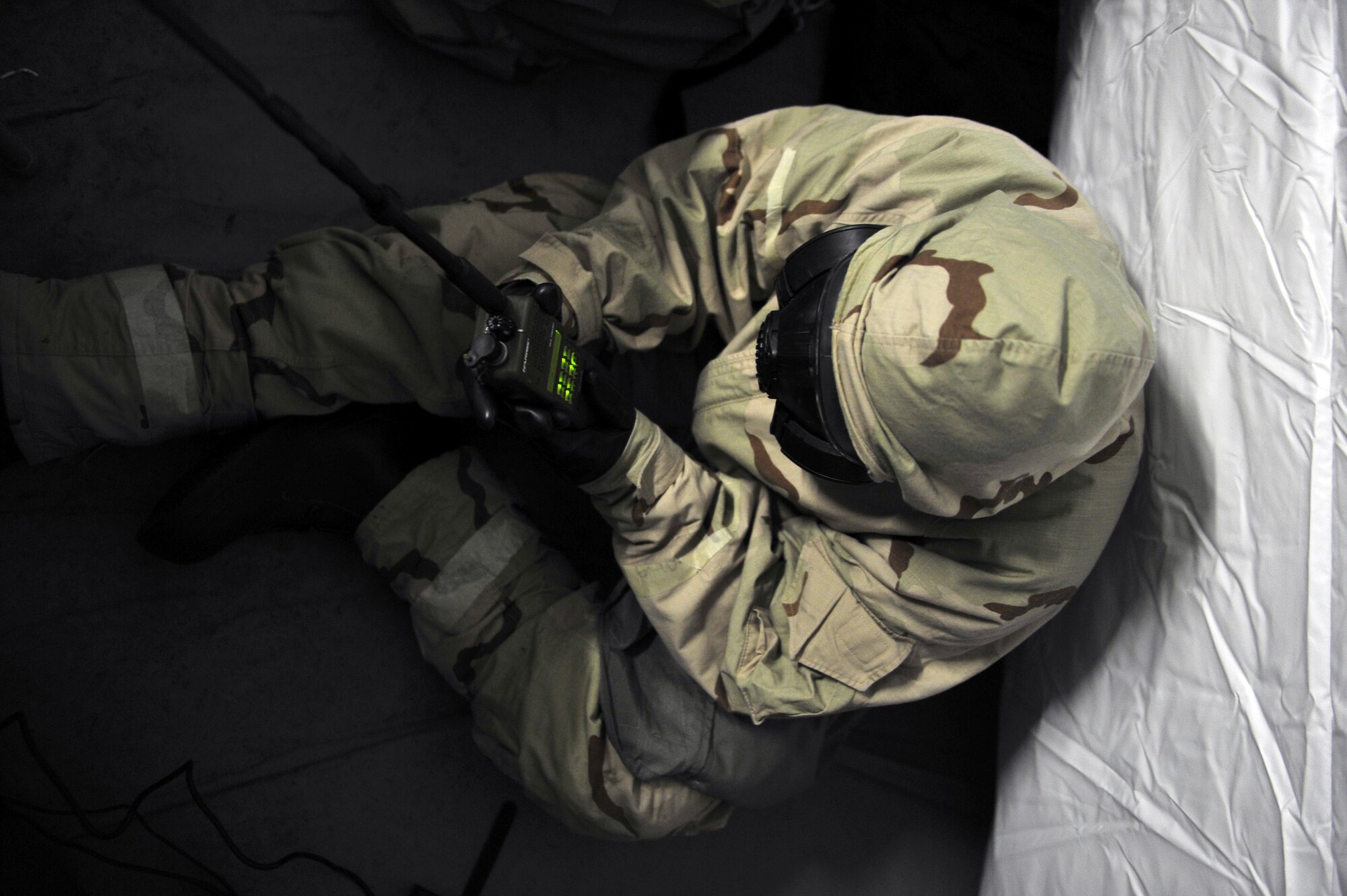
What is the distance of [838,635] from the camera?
2.46ft

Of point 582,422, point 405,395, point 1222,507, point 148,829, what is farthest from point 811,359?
point 148,829

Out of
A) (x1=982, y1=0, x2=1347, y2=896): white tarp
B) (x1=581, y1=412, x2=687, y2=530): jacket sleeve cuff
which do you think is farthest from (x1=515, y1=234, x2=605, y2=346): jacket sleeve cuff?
(x1=982, y1=0, x2=1347, y2=896): white tarp

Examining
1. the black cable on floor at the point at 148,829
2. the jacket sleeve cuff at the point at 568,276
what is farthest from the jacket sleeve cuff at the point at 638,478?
the black cable on floor at the point at 148,829

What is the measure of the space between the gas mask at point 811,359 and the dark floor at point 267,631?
0.62 meters

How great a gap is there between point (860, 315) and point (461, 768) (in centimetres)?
84

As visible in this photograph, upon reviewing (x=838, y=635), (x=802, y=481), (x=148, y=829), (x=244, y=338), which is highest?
(x=244, y=338)

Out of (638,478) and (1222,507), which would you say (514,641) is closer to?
(638,478)

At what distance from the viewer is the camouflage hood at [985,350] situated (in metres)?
0.50

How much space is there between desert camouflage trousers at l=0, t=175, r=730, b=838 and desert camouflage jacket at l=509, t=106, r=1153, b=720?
5.5 inches

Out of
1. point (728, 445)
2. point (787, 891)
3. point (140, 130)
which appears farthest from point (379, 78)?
point (787, 891)

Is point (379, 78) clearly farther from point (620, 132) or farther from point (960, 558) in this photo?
point (960, 558)

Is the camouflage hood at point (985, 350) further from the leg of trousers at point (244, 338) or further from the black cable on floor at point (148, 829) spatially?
the black cable on floor at point (148, 829)

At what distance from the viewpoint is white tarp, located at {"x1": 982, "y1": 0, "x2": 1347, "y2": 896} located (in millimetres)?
567

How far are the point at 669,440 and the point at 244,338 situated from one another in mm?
446
